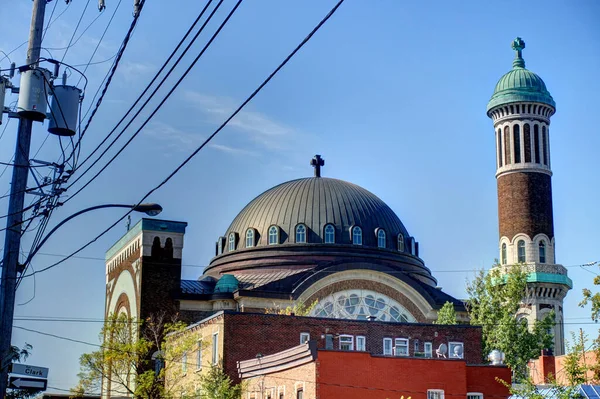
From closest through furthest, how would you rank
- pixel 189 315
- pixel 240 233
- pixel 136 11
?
pixel 136 11 → pixel 189 315 → pixel 240 233

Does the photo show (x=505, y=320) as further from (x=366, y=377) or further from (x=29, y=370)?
(x=29, y=370)

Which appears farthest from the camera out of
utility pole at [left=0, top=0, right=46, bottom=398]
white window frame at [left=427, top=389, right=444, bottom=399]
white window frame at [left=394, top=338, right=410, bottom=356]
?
white window frame at [left=394, top=338, right=410, bottom=356]

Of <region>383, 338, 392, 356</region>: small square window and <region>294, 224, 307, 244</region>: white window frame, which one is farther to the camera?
<region>294, 224, 307, 244</region>: white window frame

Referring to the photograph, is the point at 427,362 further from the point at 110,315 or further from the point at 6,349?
the point at 110,315

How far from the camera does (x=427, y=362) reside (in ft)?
134

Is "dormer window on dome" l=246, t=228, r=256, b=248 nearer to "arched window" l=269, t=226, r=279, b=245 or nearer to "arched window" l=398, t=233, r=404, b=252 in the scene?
"arched window" l=269, t=226, r=279, b=245

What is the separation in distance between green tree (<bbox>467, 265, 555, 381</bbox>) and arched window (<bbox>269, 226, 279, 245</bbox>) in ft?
44.8

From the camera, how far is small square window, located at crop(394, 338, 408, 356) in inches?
2089

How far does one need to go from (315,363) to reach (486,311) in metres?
34.4

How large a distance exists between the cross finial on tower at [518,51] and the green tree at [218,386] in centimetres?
5176

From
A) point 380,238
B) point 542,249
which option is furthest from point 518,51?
point 380,238

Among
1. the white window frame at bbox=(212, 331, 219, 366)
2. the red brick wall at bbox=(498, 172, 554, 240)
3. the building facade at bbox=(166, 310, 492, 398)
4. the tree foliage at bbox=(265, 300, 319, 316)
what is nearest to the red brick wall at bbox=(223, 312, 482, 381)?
the building facade at bbox=(166, 310, 492, 398)

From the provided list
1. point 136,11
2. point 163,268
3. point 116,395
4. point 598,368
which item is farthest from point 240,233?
point 136,11

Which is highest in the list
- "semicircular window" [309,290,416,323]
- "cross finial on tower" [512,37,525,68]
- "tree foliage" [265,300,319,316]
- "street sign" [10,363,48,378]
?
"cross finial on tower" [512,37,525,68]
